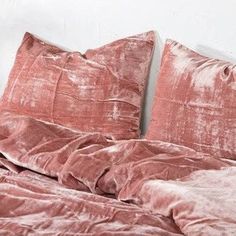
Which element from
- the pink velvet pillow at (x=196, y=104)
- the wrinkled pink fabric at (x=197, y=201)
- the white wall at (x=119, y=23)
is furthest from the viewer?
the white wall at (x=119, y=23)

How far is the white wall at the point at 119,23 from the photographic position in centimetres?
204

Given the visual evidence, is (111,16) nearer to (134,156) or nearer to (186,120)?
(186,120)

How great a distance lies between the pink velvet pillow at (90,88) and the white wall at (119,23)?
0.32ft

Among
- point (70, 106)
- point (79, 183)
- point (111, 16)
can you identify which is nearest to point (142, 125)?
point (70, 106)

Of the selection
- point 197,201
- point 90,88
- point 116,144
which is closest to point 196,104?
point 116,144

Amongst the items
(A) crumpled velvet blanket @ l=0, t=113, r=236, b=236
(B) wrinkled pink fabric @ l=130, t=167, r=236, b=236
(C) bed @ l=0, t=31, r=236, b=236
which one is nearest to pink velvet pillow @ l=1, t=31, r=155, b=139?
(C) bed @ l=0, t=31, r=236, b=236

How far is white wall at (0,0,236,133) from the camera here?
204cm

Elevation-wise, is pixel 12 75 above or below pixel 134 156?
above

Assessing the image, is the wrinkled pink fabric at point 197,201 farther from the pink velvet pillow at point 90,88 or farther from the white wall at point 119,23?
the white wall at point 119,23

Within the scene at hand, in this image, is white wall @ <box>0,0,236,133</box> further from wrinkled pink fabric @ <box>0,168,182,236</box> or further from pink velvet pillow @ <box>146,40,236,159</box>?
wrinkled pink fabric @ <box>0,168,182,236</box>

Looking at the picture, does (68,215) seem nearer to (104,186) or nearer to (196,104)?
(104,186)

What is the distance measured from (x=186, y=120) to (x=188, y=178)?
14.4 inches

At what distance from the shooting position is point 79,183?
1.55m

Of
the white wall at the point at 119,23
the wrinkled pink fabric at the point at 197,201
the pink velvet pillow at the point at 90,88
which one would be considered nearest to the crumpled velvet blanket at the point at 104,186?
the wrinkled pink fabric at the point at 197,201
